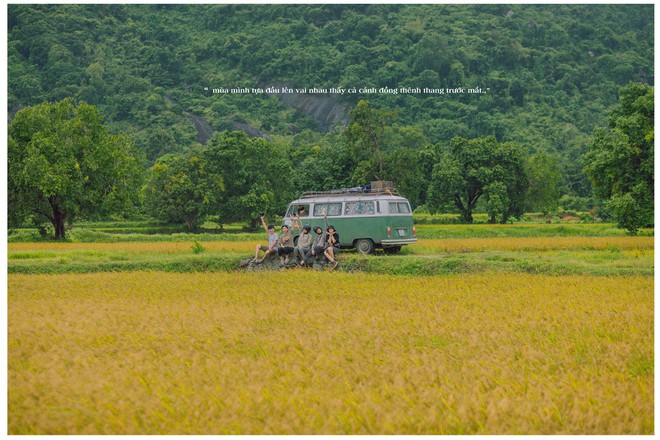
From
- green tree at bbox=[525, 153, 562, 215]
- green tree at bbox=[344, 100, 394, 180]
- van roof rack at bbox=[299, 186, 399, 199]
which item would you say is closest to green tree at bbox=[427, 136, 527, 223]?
green tree at bbox=[525, 153, 562, 215]

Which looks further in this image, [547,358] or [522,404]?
[547,358]

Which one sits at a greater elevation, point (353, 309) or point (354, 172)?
point (354, 172)

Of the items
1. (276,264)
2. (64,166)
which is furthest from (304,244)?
(64,166)

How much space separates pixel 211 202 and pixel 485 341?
154 feet

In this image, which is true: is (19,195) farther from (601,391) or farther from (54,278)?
(601,391)

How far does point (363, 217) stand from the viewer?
83.9ft

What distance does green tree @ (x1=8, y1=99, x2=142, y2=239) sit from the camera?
1535 inches

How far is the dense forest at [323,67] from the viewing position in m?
102

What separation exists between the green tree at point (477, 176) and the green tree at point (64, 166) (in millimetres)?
26747

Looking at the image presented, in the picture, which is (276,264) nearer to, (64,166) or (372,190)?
(372,190)

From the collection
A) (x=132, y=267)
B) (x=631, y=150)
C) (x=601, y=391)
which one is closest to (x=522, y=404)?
(x=601, y=391)

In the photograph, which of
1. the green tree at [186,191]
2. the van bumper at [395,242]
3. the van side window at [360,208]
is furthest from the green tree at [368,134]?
the van side window at [360,208]

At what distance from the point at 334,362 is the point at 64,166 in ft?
108

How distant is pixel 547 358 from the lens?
963cm
